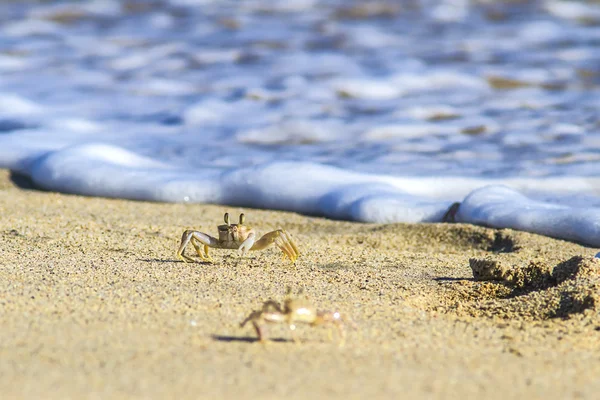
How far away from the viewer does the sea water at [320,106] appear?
5.39 meters

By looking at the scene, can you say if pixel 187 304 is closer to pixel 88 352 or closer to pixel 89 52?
pixel 88 352

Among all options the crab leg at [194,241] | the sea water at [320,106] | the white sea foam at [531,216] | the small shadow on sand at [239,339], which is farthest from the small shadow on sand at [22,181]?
the small shadow on sand at [239,339]

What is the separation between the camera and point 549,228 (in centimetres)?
453

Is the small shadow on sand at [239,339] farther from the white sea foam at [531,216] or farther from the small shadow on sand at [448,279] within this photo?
the white sea foam at [531,216]

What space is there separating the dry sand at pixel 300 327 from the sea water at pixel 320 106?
3.10ft

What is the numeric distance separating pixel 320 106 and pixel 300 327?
5.34 m

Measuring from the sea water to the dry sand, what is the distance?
94 centimetres

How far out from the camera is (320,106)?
7.80 meters

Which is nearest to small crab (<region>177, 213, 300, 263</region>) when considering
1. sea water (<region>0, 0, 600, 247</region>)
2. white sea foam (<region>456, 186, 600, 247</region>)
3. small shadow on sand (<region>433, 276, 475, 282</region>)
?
small shadow on sand (<region>433, 276, 475, 282</region>)

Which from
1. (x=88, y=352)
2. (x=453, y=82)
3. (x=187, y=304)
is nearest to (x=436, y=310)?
(x=187, y=304)

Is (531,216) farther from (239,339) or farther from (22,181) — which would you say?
(22,181)

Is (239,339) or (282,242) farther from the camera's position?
(282,242)

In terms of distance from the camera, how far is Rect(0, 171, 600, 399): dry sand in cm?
212

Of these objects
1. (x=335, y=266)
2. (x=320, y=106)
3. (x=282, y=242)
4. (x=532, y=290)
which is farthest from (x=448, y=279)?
(x=320, y=106)
